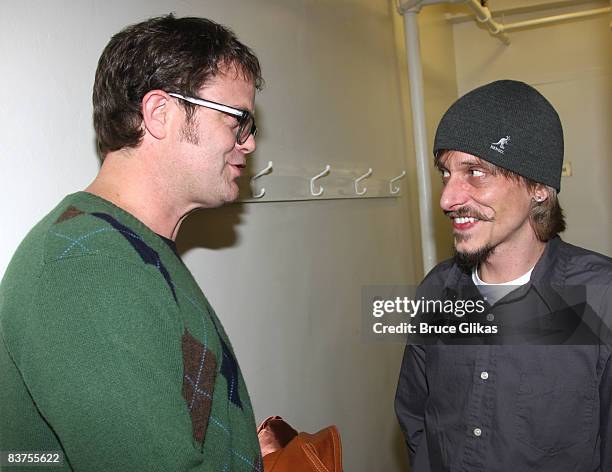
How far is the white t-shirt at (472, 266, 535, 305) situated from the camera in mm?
1569

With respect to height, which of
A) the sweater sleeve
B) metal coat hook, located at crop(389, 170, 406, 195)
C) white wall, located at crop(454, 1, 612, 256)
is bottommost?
the sweater sleeve

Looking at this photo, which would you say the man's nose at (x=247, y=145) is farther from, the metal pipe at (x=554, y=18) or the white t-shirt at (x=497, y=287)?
the metal pipe at (x=554, y=18)

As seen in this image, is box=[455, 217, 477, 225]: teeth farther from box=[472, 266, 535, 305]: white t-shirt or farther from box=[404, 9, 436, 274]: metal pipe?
box=[404, 9, 436, 274]: metal pipe

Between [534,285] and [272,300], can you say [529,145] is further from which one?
[272,300]

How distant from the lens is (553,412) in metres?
1.44

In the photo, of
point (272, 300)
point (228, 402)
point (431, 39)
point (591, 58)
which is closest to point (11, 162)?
point (228, 402)

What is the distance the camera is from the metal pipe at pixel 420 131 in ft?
11.0

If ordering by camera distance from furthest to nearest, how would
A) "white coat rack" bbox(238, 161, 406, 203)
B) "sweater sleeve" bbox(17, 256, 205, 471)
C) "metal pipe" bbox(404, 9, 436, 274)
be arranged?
"metal pipe" bbox(404, 9, 436, 274) → "white coat rack" bbox(238, 161, 406, 203) → "sweater sleeve" bbox(17, 256, 205, 471)

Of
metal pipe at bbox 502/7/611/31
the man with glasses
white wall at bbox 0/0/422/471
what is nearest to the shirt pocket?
the man with glasses

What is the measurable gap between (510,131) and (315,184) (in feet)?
3.28

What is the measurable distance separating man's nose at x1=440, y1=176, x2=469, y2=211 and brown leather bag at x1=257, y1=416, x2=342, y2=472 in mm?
580

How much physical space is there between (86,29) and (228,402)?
2.74ft

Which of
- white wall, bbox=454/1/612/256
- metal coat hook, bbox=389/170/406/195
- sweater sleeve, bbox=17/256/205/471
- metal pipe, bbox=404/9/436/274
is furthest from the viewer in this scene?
white wall, bbox=454/1/612/256

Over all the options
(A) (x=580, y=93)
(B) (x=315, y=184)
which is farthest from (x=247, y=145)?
(A) (x=580, y=93)
